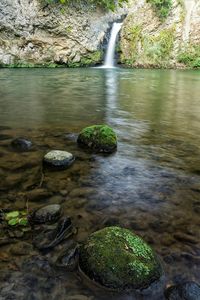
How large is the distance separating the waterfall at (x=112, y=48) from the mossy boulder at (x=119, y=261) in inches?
1154

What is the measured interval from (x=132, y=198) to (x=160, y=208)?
420 millimetres

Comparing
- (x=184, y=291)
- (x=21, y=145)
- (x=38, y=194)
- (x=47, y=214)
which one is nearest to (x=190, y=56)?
(x=21, y=145)

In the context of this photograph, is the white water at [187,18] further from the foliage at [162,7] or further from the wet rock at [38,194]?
the wet rock at [38,194]

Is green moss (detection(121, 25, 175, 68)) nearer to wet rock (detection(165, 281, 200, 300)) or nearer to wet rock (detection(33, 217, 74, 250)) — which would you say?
wet rock (detection(33, 217, 74, 250))

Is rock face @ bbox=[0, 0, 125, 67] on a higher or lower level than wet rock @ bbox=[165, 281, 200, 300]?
higher

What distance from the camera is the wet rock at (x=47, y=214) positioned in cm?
357

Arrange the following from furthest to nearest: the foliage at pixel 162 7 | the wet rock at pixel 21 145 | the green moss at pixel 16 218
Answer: the foliage at pixel 162 7
the wet rock at pixel 21 145
the green moss at pixel 16 218

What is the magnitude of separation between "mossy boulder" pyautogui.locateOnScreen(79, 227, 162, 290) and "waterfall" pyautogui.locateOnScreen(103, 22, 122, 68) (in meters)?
29.3

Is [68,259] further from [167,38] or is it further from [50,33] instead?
[167,38]

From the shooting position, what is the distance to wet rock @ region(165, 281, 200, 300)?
256 centimetres

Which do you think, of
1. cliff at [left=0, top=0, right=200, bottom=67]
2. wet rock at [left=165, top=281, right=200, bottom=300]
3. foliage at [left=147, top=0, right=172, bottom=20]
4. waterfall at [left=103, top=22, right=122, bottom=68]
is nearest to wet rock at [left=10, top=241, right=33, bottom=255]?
wet rock at [left=165, top=281, right=200, bottom=300]

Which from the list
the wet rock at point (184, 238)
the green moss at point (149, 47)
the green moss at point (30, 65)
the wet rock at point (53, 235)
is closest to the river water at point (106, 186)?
the wet rock at point (184, 238)

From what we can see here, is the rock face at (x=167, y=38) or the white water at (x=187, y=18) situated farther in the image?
the white water at (x=187, y=18)

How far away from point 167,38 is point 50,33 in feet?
38.6
